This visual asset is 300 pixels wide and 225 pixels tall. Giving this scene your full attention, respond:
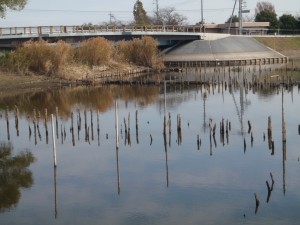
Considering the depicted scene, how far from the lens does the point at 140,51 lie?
7369 cm

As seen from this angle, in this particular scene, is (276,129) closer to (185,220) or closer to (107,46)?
(185,220)

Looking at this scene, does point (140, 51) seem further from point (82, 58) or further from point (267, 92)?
point (267, 92)

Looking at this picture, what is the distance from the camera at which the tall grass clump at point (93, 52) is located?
208 ft

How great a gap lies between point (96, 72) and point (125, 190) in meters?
45.1

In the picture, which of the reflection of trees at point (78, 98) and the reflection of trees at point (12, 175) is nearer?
the reflection of trees at point (12, 175)

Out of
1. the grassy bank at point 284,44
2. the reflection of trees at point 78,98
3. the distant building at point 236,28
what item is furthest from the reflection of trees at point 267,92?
the distant building at point 236,28

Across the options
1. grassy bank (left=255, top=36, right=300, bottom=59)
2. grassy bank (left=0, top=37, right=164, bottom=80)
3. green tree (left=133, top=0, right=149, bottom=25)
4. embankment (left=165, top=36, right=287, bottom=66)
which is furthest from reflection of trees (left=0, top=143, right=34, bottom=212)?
green tree (left=133, top=0, right=149, bottom=25)

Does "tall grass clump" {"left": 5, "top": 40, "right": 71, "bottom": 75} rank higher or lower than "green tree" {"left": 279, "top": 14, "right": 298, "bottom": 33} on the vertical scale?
lower

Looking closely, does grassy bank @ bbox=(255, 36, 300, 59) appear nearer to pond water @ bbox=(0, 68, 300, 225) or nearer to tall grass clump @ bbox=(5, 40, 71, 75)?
tall grass clump @ bbox=(5, 40, 71, 75)

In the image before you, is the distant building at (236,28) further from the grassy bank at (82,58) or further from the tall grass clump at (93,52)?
the tall grass clump at (93,52)

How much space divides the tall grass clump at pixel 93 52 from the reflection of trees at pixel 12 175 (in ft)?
124

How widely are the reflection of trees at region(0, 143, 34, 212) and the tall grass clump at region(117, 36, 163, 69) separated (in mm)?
48606

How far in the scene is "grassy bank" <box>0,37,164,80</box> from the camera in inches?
2201

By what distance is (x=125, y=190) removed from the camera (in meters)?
19.3
